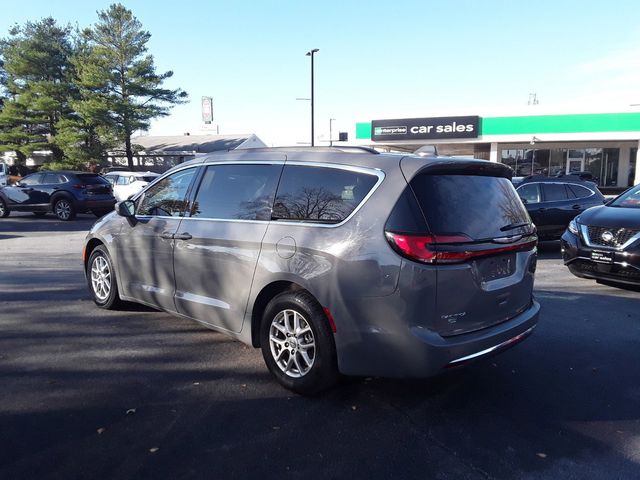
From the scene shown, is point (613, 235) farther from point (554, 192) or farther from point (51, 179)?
point (51, 179)

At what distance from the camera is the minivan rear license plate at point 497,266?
11.3 ft

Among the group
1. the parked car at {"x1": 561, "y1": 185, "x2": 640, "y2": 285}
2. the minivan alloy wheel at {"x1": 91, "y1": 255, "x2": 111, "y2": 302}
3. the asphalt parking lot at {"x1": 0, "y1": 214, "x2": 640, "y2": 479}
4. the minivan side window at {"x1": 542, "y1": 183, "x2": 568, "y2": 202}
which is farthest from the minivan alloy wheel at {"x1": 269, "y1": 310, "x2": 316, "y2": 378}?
the minivan side window at {"x1": 542, "y1": 183, "x2": 568, "y2": 202}

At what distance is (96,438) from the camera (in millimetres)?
3127

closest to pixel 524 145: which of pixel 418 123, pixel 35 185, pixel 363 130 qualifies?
pixel 418 123

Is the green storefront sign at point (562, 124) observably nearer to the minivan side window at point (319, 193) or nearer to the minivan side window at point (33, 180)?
the minivan side window at point (33, 180)

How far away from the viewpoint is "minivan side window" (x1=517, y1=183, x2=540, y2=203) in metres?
11.5

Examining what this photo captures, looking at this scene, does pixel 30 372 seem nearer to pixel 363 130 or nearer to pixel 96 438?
pixel 96 438

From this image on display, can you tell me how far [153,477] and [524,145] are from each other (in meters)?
34.4

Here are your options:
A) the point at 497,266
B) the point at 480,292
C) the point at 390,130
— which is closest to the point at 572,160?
the point at 390,130

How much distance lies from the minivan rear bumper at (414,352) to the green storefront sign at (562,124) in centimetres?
2968

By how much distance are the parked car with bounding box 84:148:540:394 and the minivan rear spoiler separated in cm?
1

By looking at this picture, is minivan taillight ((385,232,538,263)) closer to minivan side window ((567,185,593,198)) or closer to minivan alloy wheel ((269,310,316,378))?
minivan alloy wheel ((269,310,316,378))

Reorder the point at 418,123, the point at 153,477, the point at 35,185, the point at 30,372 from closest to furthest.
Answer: the point at 153,477
the point at 30,372
the point at 35,185
the point at 418,123

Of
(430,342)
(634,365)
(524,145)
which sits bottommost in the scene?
(634,365)
